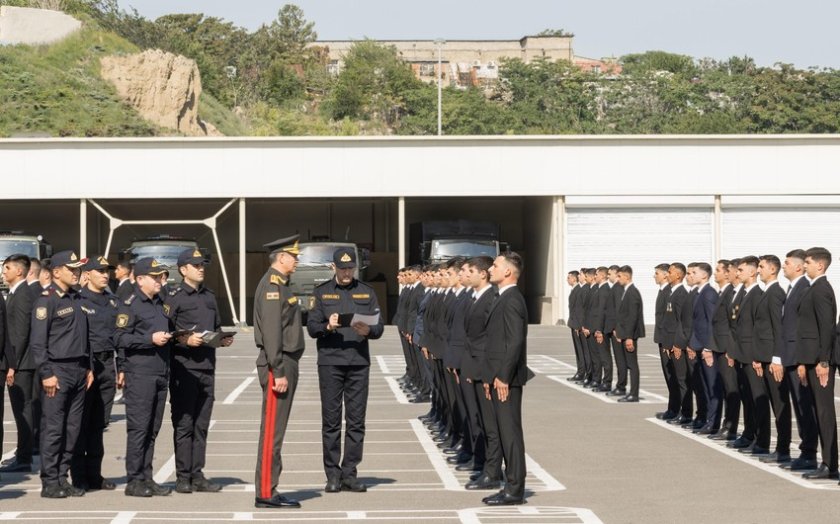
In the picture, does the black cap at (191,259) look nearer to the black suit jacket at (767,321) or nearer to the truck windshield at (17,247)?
the black suit jacket at (767,321)

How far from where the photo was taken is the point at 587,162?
4634 cm

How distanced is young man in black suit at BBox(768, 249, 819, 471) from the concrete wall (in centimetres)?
8389

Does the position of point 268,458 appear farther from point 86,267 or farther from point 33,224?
point 33,224

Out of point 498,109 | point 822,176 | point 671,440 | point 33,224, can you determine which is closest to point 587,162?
point 822,176

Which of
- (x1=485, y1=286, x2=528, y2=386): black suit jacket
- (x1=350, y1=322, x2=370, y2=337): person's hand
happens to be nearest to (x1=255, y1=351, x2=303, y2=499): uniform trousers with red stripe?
(x1=350, y1=322, x2=370, y2=337): person's hand

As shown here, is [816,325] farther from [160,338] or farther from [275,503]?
[160,338]

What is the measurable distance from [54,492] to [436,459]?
13.9 ft

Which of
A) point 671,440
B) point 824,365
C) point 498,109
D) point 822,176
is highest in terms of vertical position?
point 498,109

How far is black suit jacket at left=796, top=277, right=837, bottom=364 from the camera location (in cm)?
1330

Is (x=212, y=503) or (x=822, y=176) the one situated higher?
(x=822, y=176)

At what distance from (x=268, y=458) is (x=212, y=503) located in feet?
2.17

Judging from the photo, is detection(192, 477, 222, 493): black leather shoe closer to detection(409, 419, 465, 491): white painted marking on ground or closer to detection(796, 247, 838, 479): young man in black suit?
detection(409, 419, 465, 491): white painted marking on ground

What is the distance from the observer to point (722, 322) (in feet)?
53.9

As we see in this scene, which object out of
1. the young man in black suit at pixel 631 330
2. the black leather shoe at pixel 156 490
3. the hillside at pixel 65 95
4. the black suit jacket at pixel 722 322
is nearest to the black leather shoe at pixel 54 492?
the black leather shoe at pixel 156 490
